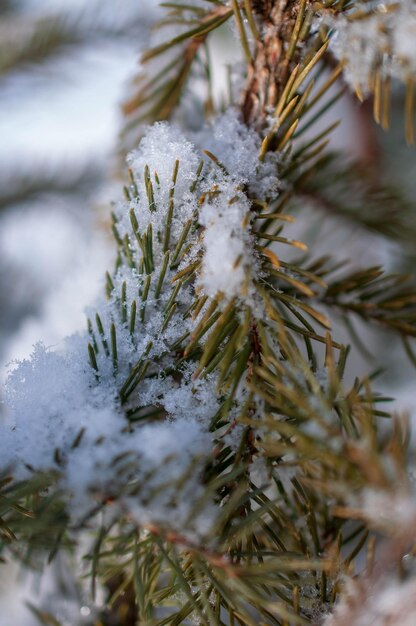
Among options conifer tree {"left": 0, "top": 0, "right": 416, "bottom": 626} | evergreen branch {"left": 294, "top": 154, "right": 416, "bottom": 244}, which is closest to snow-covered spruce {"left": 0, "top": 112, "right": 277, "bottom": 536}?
conifer tree {"left": 0, "top": 0, "right": 416, "bottom": 626}

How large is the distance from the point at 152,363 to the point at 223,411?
0.20 ft

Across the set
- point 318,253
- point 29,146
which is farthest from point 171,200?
point 29,146

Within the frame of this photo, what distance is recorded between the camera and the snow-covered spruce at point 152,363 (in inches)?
9.2

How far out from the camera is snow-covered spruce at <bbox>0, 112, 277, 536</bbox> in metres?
0.23

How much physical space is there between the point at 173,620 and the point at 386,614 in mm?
130

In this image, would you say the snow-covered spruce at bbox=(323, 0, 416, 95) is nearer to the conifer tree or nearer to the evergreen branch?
the conifer tree

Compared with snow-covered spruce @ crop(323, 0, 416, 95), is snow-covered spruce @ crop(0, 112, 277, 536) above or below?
below

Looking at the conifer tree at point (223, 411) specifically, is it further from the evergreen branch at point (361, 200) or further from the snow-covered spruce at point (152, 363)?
the evergreen branch at point (361, 200)

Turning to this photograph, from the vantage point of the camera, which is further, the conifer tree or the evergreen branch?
the evergreen branch

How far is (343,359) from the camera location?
0.29 meters

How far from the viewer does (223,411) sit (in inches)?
10.2

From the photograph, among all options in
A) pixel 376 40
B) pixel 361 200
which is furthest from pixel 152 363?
pixel 361 200

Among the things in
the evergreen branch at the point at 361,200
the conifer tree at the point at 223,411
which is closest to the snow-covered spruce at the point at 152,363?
the conifer tree at the point at 223,411

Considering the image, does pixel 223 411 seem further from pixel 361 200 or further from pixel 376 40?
pixel 361 200
